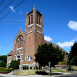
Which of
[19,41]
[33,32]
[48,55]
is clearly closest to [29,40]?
[33,32]

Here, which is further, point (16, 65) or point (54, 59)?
point (16, 65)

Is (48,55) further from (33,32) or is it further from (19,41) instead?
(19,41)

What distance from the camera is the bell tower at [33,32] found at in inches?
1253

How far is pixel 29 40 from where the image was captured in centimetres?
3362

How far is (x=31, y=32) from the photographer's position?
33.9 metres

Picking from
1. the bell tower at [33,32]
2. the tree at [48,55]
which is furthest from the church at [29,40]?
the tree at [48,55]

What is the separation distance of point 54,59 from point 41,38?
13.6 metres

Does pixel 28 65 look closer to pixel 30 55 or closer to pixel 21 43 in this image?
pixel 30 55

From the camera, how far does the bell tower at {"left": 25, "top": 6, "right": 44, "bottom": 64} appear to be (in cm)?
3183

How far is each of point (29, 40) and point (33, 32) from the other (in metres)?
3.01

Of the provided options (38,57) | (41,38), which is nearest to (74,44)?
(41,38)

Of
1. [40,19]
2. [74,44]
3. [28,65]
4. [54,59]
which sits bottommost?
[28,65]

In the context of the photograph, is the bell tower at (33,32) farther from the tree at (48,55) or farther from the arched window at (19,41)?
the tree at (48,55)

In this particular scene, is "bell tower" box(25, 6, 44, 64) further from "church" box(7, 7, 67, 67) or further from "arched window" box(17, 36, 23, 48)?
"arched window" box(17, 36, 23, 48)
